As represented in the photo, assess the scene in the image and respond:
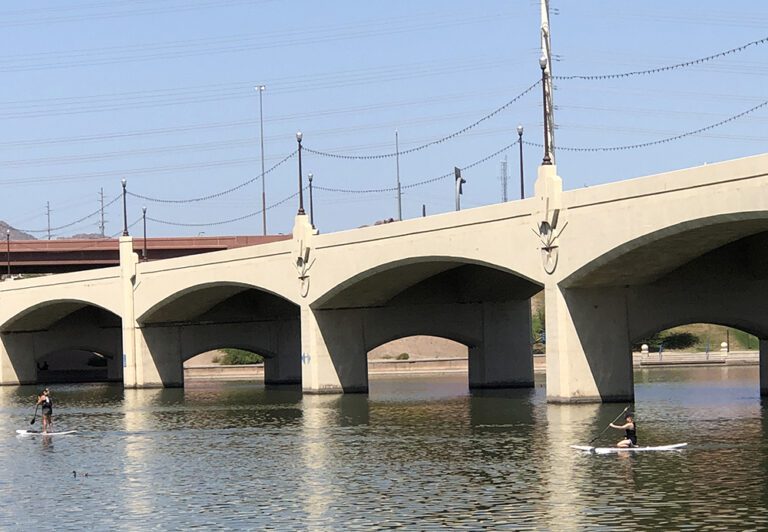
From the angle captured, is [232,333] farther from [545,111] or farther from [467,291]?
[545,111]

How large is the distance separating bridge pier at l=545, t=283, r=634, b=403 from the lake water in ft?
3.10

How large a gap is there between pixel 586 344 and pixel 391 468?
18231mm

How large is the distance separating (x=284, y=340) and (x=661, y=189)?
43.4 meters

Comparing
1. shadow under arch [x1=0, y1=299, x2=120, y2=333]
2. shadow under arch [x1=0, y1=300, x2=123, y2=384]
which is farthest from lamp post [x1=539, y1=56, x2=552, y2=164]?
shadow under arch [x1=0, y1=300, x2=123, y2=384]

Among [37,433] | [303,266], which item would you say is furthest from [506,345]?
[37,433]

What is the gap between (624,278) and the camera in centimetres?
5256

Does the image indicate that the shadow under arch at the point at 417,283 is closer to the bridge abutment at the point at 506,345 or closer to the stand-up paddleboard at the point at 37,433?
the bridge abutment at the point at 506,345

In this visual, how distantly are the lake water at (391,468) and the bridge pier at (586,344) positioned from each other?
0.95m

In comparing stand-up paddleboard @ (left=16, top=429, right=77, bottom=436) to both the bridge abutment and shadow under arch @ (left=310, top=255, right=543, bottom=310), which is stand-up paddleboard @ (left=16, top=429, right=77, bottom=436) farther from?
the bridge abutment

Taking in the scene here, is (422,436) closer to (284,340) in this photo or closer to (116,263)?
(284,340)

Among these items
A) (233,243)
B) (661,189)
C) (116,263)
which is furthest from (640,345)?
(661,189)

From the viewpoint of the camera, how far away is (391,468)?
3603 cm

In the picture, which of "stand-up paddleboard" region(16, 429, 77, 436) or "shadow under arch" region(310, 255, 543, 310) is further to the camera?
"shadow under arch" region(310, 255, 543, 310)

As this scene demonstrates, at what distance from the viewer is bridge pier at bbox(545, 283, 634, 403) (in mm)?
52062
